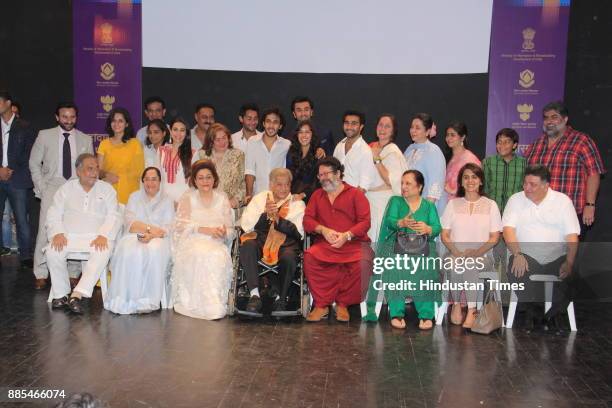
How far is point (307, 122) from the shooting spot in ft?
18.8

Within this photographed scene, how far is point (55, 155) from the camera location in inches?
245

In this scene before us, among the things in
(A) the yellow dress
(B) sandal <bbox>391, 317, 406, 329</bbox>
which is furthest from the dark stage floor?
(A) the yellow dress

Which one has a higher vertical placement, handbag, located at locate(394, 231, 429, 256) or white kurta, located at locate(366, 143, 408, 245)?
white kurta, located at locate(366, 143, 408, 245)

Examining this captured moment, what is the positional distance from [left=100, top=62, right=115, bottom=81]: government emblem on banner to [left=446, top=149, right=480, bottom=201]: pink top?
3409 millimetres

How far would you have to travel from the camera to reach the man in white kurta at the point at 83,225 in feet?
17.7

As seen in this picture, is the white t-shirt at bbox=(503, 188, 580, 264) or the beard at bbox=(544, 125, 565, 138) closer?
the white t-shirt at bbox=(503, 188, 580, 264)

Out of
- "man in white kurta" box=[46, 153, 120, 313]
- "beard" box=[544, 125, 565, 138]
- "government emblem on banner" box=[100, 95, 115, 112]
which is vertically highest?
"government emblem on banner" box=[100, 95, 115, 112]

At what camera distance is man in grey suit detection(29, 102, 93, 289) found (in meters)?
6.18

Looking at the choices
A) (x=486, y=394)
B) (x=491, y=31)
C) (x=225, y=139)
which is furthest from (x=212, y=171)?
(x=491, y=31)

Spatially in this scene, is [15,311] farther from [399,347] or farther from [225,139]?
[399,347]

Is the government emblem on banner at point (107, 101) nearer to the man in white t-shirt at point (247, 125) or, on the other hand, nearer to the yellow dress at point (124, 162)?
the yellow dress at point (124, 162)

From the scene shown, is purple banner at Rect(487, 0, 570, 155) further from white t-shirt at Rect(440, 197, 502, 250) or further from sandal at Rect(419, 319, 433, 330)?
sandal at Rect(419, 319, 433, 330)

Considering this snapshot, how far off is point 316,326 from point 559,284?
68.6 inches

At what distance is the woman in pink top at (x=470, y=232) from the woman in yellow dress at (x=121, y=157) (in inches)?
103
